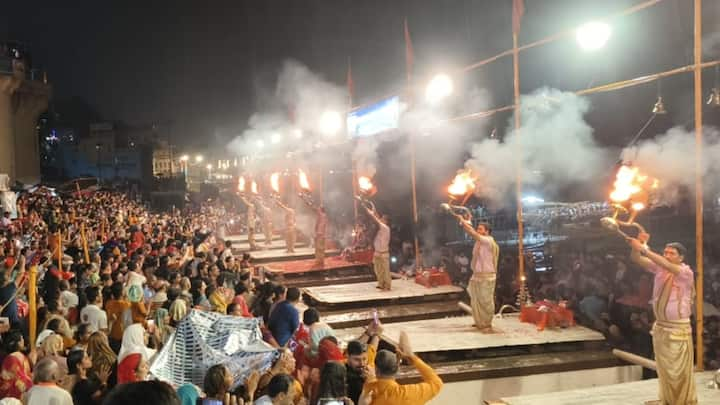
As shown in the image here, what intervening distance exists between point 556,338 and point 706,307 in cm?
276

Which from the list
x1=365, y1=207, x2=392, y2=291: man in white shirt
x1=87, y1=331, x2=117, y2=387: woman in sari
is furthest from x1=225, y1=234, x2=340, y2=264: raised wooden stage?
x1=87, y1=331, x2=117, y2=387: woman in sari

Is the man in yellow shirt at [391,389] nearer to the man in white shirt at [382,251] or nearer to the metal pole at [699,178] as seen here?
the metal pole at [699,178]

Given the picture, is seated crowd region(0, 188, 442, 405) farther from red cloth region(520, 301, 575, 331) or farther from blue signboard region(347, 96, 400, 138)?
blue signboard region(347, 96, 400, 138)

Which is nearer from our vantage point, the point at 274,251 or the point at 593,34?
the point at 593,34

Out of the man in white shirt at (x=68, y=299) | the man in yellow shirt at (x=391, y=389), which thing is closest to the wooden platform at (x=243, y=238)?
the man in white shirt at (x=68, y=299)

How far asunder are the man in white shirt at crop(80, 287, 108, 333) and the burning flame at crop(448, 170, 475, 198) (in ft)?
22.7

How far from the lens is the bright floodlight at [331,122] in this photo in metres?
22.1

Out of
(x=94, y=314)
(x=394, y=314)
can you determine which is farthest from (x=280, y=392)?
(x=394, y=314)

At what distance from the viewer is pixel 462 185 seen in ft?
39.3

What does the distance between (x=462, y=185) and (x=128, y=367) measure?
7.99m

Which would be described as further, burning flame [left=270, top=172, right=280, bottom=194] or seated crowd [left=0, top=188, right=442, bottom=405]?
burning flame [left=270, top=172, right=280, bottom=194]

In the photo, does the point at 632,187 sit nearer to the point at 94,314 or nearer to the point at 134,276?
the point at 94,314

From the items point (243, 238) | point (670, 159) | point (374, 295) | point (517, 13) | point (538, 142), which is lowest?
point (374, 295)

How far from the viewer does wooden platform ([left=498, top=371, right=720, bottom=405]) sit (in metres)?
7.32
